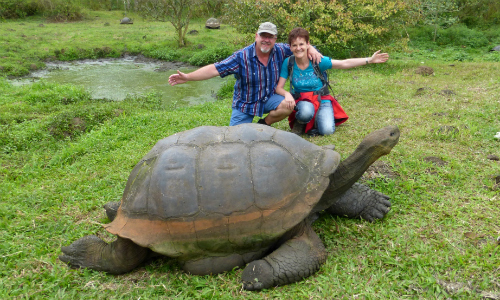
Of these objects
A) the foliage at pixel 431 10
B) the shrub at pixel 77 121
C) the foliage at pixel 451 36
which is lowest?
the shrub at pixel 77 121

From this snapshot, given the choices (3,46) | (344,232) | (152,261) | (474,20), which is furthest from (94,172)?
(474,20)

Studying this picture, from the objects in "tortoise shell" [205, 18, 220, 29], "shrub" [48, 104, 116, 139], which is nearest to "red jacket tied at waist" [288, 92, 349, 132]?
"shrub" [48, 104, 116, 139]

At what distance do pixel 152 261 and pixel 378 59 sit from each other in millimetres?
3485

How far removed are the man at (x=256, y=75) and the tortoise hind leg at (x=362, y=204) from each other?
1.75m

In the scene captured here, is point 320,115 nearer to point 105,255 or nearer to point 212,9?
point 105,255

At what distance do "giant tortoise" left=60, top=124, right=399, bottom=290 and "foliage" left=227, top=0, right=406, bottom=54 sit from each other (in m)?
6.69

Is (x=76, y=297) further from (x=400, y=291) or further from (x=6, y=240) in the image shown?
(x=400, y=291)

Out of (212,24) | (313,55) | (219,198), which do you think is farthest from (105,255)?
(212,24)

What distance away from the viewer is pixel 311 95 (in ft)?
15.3

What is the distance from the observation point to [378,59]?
421cm

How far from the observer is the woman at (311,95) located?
4.48 meters

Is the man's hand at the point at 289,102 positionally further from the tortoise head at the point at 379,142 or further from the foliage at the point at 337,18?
the foliage at the point at 337,18

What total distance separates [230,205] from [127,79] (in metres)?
10.1

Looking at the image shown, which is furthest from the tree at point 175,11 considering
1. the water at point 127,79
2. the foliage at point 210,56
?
the foliage at point 210,56
